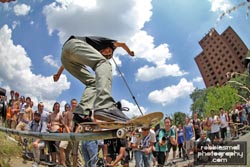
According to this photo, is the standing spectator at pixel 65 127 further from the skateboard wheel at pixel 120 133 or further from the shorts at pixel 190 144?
the skateboard wheel at pixel 120 133

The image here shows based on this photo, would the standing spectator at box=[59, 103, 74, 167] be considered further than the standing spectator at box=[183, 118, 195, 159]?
No

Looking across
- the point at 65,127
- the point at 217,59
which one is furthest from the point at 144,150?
the point at 217,59

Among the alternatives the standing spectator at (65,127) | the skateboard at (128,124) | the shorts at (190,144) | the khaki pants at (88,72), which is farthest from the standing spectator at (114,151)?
the skateboard at (128,124)

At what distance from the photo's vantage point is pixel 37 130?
848 cm

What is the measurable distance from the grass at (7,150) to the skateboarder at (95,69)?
502 centimetres

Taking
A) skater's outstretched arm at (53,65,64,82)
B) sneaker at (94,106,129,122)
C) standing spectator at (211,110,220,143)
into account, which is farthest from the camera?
standing spectator at (211,110,220,143)

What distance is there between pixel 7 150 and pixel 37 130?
139 cm

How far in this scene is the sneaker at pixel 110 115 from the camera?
11.0 ft

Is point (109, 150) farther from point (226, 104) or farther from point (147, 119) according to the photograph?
point (226, 104)

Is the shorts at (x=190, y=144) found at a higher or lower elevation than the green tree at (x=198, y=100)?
lower

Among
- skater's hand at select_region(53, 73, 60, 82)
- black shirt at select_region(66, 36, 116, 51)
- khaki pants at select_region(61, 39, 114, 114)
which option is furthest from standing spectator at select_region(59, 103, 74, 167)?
black shirt at select_region(66, 36, 116, 51)

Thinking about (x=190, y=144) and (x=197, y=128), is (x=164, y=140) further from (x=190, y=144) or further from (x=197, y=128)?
(x=197, y=128)

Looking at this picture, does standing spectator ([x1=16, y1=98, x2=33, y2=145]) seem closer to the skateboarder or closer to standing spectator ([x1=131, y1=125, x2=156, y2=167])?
standing spectator ([x1=131, y1=125, x2=156, y2=167])

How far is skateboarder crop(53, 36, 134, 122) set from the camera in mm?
3457
